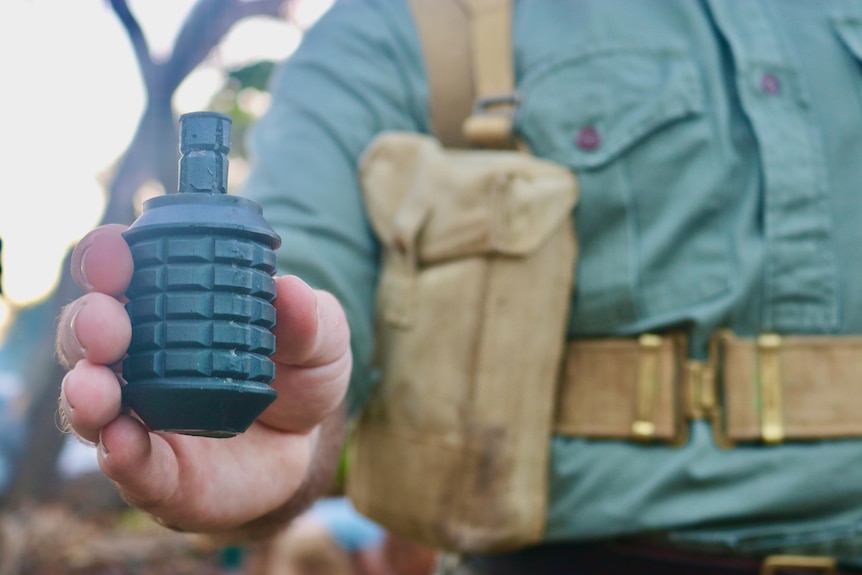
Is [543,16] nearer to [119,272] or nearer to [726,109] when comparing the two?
[726,109]

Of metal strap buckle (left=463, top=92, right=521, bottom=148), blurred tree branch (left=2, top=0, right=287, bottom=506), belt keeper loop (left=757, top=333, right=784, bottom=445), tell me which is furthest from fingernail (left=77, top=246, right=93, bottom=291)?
blurred tree branch (left=2, top=0, right=287, bottom=506)

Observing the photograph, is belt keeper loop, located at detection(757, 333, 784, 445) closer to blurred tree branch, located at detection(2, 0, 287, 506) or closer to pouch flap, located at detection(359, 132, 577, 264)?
pouch flap, located at detection(359, 132, 577, 264)

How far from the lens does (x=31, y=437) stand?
6.21 meters

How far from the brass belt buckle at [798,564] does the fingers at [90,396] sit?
1.28m

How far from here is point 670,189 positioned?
75.5 inches

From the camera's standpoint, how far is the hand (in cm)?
94

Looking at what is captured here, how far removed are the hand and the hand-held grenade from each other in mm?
22

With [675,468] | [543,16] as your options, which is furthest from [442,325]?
[543,16]

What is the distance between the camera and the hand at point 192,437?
944 millimetres

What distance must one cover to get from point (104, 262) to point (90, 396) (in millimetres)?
129

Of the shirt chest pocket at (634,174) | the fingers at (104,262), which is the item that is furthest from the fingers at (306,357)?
the shirt chest pocket at (634,174)

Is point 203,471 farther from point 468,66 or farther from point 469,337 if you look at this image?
point 468,66

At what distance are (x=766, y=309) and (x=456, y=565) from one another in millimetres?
864

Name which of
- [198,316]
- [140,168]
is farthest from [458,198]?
[140,168]
